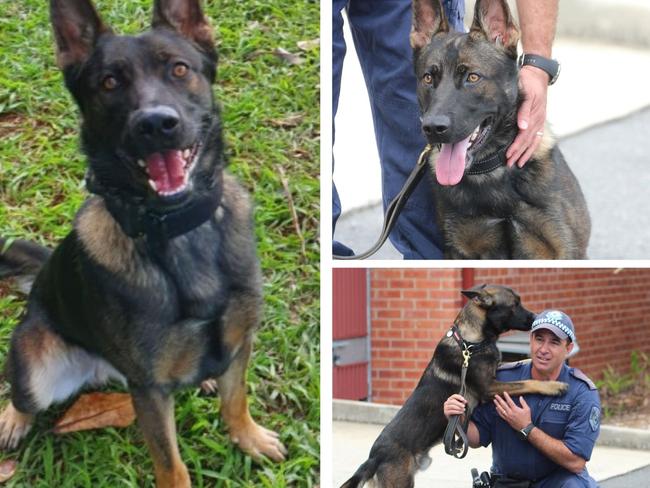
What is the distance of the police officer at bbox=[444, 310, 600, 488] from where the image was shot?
9.02 ft

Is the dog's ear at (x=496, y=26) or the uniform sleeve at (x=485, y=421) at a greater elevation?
the dog's ear at (x=496, y=26)

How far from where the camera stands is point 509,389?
2.92 metres

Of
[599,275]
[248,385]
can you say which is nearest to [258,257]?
[248,385]

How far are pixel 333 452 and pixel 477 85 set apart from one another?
1.31 meters

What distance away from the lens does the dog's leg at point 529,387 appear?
2.83 meters

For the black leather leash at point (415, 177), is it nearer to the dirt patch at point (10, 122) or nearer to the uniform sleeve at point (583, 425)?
the uniform sleeve at point (583, 425)

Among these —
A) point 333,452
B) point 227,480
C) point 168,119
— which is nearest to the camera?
point 168,119

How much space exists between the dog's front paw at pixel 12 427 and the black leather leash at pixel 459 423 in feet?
4.22

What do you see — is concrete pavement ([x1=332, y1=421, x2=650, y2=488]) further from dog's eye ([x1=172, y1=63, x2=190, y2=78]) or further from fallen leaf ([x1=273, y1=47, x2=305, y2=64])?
dog's eye ([x1=172, y1=63, x2=190, y2=78])

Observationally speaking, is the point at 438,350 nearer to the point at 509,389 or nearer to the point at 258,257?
the point at 509,389

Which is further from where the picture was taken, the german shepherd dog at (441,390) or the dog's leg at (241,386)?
the german shepherd dog at (441,390)

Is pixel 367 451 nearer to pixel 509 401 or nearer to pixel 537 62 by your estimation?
pixel 509 401

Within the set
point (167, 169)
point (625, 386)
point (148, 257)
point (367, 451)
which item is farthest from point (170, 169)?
point (625, 386)

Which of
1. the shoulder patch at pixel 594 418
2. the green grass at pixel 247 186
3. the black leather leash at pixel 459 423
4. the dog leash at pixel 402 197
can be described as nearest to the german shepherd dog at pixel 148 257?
the green grass at pixel 247 186
